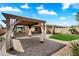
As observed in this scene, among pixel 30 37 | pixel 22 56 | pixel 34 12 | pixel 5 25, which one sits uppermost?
pixel 34 12

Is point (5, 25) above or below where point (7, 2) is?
below

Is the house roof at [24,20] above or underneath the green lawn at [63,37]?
above

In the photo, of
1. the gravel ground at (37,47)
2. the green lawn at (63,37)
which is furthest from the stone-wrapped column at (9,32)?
the green lawn at (63,37)

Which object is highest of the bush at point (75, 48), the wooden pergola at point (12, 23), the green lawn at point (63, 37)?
the wooden pergola at point (12, 23)

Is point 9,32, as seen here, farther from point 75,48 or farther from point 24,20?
point 75,48

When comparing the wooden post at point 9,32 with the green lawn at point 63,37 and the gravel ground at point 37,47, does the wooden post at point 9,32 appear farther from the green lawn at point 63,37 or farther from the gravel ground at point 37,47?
the green lawn at point 63,37

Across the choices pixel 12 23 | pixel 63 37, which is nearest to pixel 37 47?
pixel 63 37

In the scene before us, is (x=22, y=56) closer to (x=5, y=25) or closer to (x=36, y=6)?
(x=5, y=25)

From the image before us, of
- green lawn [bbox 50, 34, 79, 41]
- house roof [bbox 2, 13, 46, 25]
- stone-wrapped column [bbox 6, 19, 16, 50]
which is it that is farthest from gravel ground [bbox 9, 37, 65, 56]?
house roof [bbox 2, 13, 46, 25]

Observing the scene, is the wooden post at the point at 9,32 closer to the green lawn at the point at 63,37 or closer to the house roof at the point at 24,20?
the house roof at the point at 24,20

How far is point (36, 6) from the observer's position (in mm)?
4660

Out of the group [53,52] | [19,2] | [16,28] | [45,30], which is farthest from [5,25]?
[53,52]

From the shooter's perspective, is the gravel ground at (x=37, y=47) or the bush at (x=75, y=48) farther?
the gravel ground at (x=37, y=47)

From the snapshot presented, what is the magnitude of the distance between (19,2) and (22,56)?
1.28 meters
